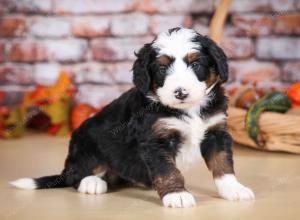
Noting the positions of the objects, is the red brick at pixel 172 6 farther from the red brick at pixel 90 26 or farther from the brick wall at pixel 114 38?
the red brick at pixel 90 26

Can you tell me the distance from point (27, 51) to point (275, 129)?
2.23m

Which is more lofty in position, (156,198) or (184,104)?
(184,104)

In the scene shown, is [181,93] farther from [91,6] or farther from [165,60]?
[91,6]

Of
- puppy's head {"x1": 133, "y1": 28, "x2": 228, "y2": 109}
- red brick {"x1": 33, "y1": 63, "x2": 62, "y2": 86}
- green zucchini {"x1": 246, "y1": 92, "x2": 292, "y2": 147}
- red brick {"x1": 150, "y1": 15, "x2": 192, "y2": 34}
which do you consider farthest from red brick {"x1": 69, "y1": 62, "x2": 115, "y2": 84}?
puppy's head {"x1": 133, "y1": 28, "x2": 228, "y2": 109}

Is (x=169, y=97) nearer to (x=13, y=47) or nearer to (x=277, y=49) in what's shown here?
(x=277, y=49)

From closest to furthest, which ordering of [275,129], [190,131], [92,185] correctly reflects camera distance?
[190,131] < [92,185] < [275,129]

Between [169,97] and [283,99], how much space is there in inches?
66.4

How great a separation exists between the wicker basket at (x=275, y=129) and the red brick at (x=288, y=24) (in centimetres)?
111

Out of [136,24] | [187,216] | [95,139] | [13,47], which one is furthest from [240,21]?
[187,216]

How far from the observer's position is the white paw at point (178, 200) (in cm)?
240

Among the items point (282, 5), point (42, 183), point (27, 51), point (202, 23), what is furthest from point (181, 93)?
point (27, 51)

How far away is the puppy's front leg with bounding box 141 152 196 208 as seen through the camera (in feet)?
7.91

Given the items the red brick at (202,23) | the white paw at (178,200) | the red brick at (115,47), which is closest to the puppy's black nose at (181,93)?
the white paw at (178,200)

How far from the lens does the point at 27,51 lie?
16.1 feet
